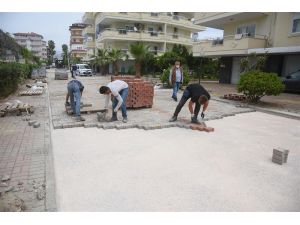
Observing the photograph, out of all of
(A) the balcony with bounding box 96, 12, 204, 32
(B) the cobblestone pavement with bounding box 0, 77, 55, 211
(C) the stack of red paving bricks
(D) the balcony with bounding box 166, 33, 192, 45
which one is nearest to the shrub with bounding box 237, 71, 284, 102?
(C) the stack of red paving bricks

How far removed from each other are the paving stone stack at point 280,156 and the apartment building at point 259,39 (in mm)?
12665

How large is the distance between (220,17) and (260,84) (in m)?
11.1

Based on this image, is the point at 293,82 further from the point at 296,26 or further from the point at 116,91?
the point at 116,91

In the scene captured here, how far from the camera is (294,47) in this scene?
48.8 feet

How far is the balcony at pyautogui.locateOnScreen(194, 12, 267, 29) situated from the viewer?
17848 mm

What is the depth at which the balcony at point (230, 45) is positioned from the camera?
17.2m

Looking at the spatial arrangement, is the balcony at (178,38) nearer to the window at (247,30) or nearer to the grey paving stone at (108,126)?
the window at (247,30)

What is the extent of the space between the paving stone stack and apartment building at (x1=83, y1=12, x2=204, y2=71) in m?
32.3

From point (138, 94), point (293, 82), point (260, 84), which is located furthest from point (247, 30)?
point (138, 94)

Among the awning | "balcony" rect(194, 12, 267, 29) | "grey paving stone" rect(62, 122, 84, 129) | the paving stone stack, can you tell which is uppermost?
"balcony" rect(194, 12, 267, 29)

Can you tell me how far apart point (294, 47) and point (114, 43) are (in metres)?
27.7

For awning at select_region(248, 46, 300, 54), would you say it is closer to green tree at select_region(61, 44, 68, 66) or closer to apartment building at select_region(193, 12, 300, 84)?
apartment building at select_region(193, 12, 300, 84)
